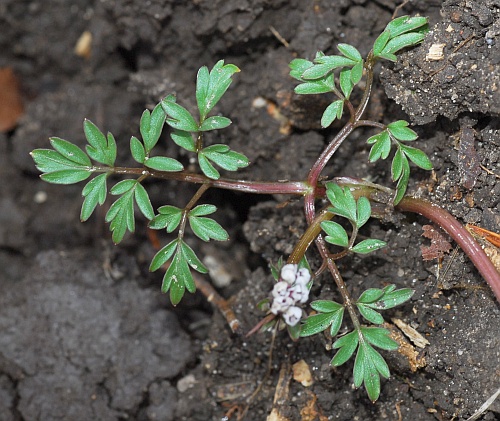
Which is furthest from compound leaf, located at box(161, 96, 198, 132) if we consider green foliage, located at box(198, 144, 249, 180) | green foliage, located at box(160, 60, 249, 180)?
green foliage, located at box(198, 144, 249, 180)

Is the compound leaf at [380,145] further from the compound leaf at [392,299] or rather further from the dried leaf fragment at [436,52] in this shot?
the compound leaf at [392,299]

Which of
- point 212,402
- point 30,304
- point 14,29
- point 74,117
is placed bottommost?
point 212,402

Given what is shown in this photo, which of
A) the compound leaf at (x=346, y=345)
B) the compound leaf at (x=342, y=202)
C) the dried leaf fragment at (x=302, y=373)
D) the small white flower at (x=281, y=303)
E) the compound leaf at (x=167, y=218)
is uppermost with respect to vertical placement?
the compound leaf at (x=342, y=202)

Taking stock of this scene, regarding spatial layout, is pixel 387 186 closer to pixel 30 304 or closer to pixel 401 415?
pixel 401 415

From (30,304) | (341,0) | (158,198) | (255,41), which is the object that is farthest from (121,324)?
(341,0)

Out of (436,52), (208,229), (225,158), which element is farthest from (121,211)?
(436,52)

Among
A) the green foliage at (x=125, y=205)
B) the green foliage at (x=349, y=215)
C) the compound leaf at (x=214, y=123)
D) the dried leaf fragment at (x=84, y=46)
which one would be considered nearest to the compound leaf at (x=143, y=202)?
the green foliage at (x=125, y=205)
